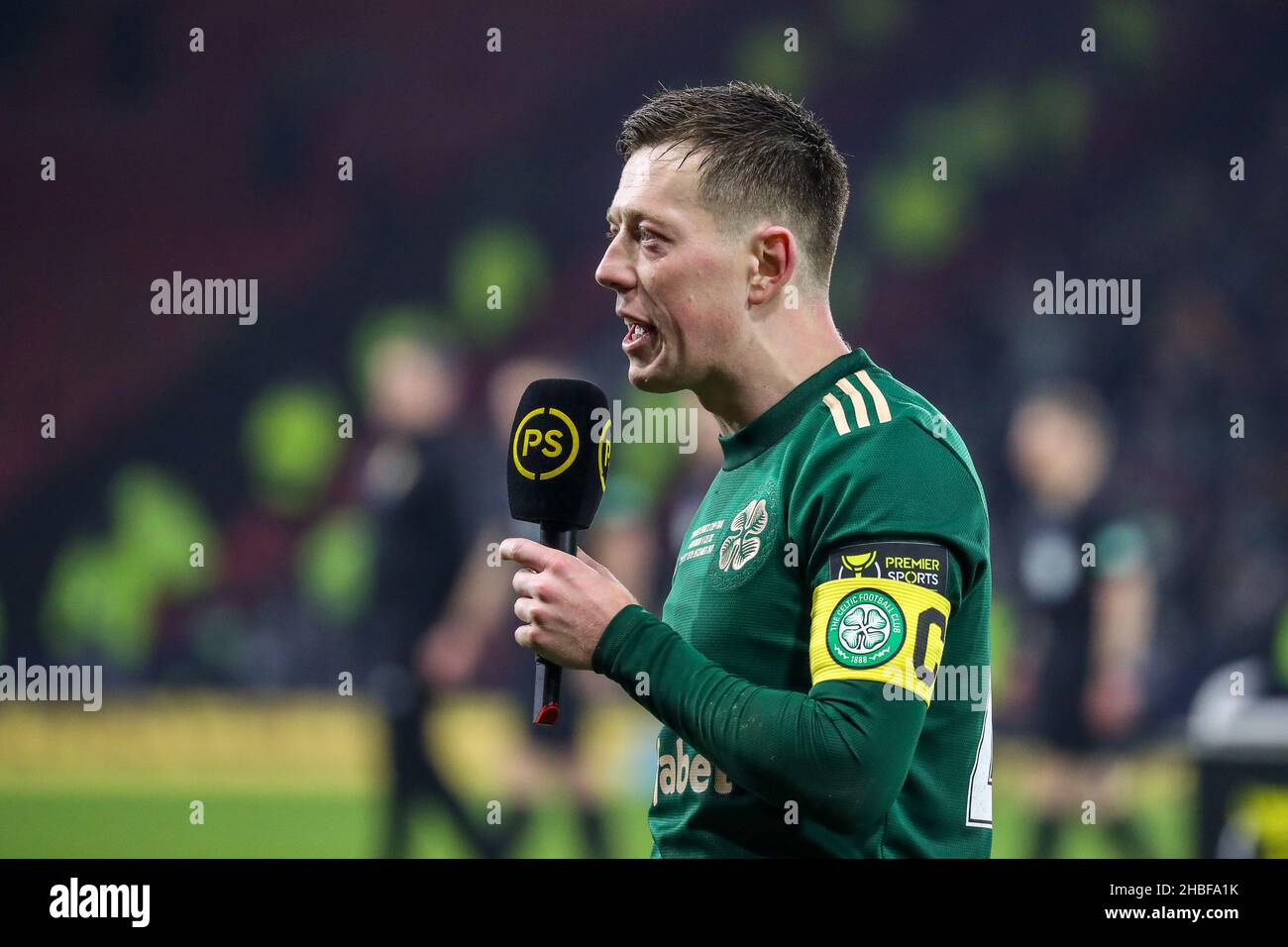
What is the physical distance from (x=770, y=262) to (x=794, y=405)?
0.70 feet

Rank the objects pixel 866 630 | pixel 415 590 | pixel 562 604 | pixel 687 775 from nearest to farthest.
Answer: pixel 866 630
pixel 562 604
pixel 687 775
pixel 415 590

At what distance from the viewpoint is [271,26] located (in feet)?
24.7

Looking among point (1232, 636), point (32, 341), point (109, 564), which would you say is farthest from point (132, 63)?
point (1232, 636)

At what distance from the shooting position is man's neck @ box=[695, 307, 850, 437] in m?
2.02

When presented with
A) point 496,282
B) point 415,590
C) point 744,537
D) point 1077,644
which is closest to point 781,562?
point 744,537

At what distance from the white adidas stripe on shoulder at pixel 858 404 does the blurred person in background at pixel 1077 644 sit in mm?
3711

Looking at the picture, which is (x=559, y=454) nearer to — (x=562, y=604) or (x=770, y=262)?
(x=562, y=604)

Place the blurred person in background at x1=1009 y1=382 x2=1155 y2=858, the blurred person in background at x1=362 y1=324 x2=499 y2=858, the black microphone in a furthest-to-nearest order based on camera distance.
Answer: the blurred person in background at x1=1009 y1=382 x2=1155 y2=858 < the blurred person in background at x1=362 y1=324 x2=499 y2=858 < the black microphone

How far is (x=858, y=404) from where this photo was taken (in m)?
1.86


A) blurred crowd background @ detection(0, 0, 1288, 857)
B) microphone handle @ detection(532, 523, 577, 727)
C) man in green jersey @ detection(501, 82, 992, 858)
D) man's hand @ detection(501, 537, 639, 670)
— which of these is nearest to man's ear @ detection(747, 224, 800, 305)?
man in green jersey @ detection(501, 82, 992, 858)

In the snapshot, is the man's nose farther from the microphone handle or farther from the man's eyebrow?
the microphone handle

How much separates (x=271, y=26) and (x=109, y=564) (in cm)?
292

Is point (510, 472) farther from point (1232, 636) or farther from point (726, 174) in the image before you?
point (1232, 636)

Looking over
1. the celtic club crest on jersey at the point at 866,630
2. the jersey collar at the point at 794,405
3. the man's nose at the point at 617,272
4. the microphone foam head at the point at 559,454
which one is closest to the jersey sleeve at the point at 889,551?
the celtic club crest on jersey at the point at 866,630
